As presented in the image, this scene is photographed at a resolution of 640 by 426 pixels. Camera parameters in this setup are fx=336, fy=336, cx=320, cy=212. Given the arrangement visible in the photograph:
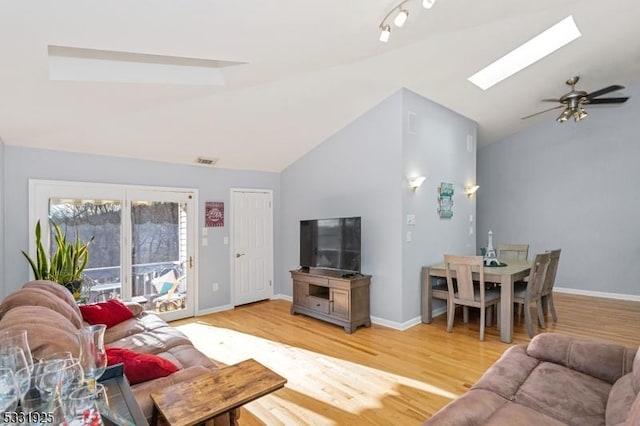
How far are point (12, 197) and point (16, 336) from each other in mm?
3638

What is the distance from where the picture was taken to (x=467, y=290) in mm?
4188

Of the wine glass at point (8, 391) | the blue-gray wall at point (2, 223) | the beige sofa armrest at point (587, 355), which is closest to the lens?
the wine glass at point (8, 391)

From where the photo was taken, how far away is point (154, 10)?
6.18ft

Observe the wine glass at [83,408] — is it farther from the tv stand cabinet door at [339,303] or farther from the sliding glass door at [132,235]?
the sliding glass door at [132,235]

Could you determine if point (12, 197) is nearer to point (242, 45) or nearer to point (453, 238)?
point (242, 45)

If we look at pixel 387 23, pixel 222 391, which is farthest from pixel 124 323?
pixel 387 23

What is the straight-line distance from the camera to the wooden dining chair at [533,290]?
4.01 meters

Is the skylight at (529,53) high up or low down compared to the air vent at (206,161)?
up

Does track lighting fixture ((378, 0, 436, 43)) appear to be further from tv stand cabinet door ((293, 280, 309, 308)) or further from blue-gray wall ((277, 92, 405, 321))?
tv stand cabinet door ((293, 280, 309, 308))

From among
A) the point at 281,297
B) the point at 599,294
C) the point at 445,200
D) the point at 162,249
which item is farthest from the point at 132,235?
the point at 599,294

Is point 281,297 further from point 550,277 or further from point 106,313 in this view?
point 550,277

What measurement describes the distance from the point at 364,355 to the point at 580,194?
538 cm

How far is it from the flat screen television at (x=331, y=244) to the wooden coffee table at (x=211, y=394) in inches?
111

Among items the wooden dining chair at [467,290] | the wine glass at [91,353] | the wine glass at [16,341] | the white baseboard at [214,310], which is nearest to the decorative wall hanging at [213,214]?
the white baseboard at [214,310]
